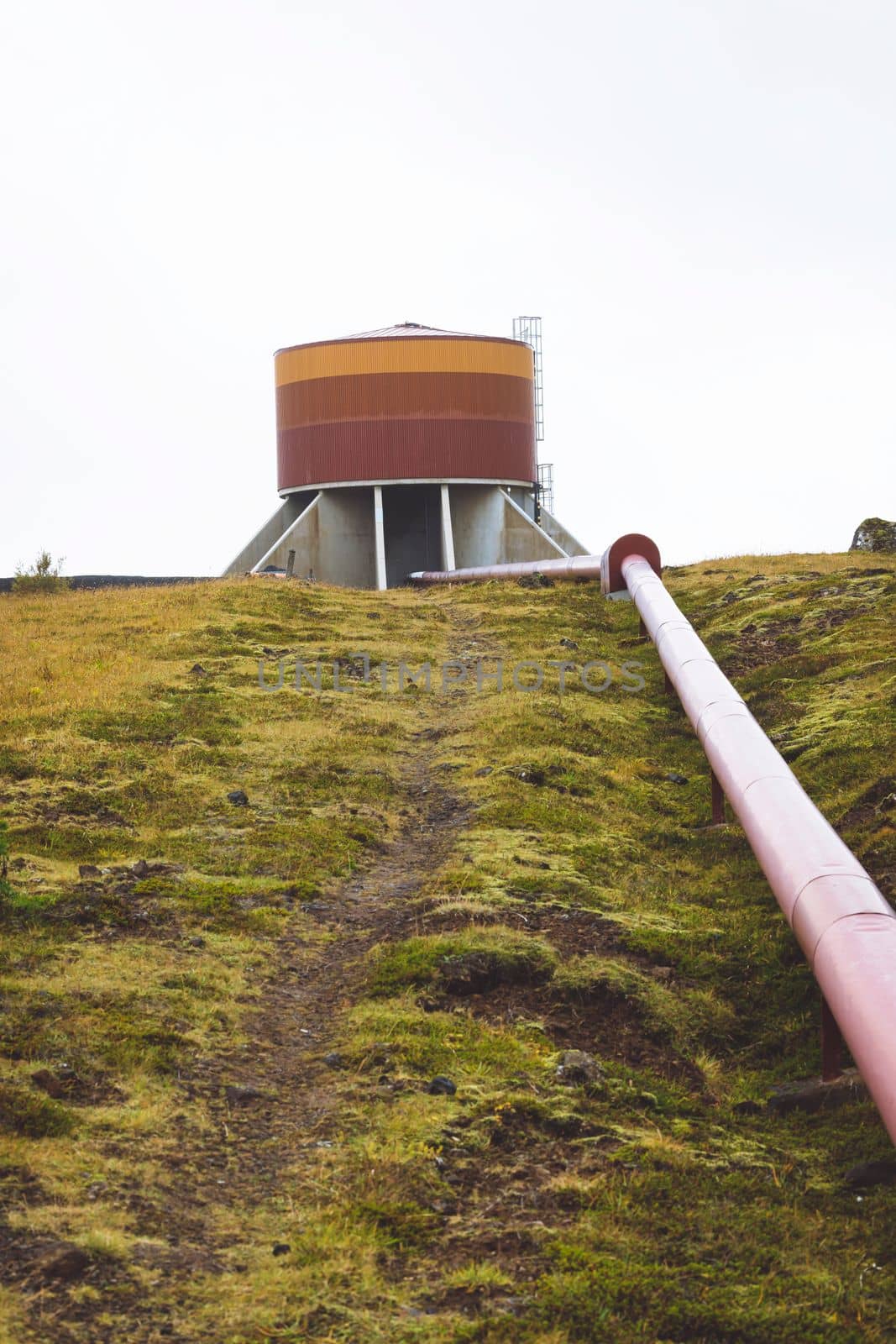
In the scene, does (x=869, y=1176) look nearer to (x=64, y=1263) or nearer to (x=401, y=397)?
(x=64, y=1263)

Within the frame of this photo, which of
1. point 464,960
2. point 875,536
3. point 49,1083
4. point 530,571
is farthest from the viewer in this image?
point 530,571

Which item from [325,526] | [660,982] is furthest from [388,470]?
[660,982]

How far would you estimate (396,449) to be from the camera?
168 ft

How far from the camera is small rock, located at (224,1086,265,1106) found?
9.27 m

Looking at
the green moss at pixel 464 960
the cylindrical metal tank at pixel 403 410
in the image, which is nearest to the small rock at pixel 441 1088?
the green moss at pixel 464 960

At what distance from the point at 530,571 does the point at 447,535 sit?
993cm

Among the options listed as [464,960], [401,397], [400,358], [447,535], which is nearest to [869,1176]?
[464,960]

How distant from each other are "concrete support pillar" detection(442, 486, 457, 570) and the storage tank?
6 centimetres

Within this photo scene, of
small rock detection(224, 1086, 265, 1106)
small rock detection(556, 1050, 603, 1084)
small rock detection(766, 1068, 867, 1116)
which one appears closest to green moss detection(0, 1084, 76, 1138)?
small rock detection(224, 1086, 265, 1106)

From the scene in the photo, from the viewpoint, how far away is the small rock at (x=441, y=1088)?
9.19 meters

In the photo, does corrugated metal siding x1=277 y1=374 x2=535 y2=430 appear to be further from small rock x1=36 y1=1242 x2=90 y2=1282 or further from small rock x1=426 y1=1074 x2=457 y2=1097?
small rock x1=36 y1=1242 x2=90 y2=1282

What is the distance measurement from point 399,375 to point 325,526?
20.5ft

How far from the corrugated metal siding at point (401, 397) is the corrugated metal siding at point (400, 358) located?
10.0 inches

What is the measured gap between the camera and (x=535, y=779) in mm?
17547
